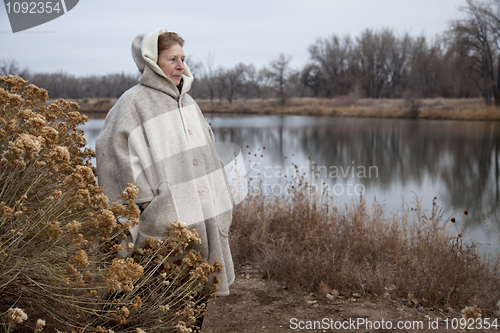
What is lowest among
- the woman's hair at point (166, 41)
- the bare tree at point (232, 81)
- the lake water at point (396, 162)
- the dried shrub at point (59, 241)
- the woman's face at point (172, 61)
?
the lake water at point (396, 162)

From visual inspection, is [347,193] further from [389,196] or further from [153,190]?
[153,190]

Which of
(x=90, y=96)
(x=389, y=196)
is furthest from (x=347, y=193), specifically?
(x=90, y=96)

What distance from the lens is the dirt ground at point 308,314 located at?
10.6 ft

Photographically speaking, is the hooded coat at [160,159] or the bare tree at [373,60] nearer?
the hooded coat at [160,159]

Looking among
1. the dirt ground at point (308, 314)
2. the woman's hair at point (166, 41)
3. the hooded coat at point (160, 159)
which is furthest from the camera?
the dirt ground at point (308, 314)

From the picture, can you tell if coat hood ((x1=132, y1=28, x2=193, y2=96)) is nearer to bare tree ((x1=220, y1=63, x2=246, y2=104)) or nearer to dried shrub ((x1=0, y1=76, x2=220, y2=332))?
dried shrub ((x1=0, y1=76, x2=220, y2=332))

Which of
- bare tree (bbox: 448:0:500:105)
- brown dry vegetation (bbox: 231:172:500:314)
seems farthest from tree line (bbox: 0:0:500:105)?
brown dry vegetation (bbox: 231:172:500:314)

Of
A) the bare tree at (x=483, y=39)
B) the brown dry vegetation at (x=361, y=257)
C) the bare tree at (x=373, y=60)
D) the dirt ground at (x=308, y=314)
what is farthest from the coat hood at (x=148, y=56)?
the bare tree at (x=373, y=60)

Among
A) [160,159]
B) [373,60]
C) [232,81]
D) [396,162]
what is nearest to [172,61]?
[160,159]

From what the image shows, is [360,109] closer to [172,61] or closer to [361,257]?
[361,257]

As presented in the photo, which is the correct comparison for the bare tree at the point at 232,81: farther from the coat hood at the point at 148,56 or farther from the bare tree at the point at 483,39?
the coat hood at the point at 148,56

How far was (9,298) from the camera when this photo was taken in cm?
221

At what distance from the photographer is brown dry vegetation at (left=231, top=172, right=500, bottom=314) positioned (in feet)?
12.4

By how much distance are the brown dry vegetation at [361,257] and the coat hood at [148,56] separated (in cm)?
221
